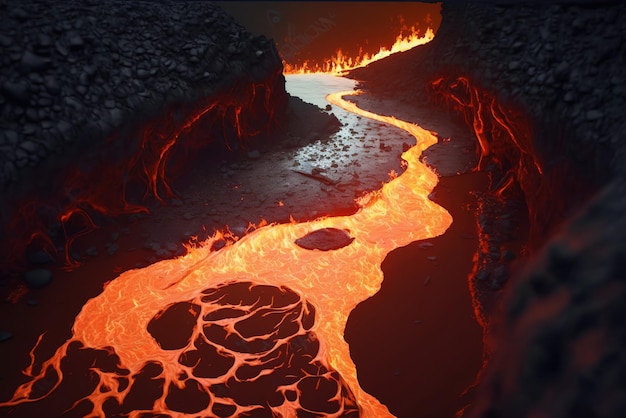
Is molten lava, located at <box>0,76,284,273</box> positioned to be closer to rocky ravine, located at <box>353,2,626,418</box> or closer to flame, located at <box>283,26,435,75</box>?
rocky ravine, located at <box>353,2,626,418</box>

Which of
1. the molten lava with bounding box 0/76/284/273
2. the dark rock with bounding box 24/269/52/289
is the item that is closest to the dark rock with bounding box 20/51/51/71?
the molten lava with bounding box 0/76/284/273

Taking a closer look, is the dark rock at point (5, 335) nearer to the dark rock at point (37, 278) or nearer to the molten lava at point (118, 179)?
the dark rock at point (37, 278)

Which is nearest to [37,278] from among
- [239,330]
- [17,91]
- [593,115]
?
[17,91]

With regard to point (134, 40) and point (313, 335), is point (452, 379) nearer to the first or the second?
point (313, 335)

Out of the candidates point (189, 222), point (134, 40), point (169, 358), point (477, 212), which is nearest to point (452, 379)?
point (169, 358)

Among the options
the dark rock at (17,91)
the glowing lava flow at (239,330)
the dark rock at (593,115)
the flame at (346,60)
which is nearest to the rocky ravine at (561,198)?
the dark rock at (593,115)
